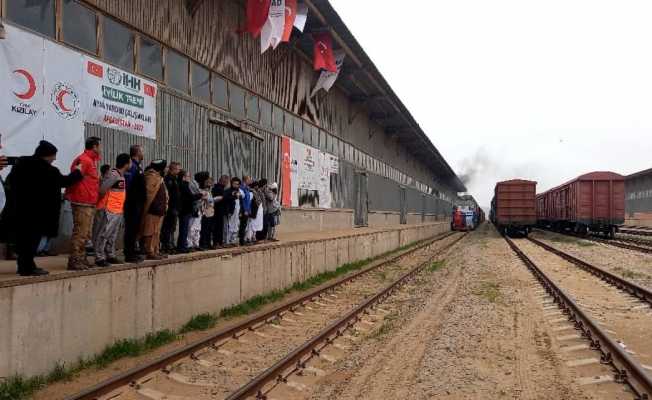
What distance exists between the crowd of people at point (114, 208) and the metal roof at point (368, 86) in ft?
23.5

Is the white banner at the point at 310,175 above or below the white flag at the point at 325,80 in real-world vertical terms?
below

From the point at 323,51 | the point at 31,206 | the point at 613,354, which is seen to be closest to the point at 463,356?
the point at 613,354

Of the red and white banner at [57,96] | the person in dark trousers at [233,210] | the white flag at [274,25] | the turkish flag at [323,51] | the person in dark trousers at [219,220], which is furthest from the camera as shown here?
the turkish flag at [323,51]

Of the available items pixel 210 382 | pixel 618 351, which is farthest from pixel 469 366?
pixel 210 382

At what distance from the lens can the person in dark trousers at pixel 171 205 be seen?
8234mm

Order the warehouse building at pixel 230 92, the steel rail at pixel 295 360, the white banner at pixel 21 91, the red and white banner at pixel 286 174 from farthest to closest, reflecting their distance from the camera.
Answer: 1. the red and white banner at pixel 286 174
2. the warehouse building at pixel 230 92
3. the white banner at pixel 21 91
4. the steel rail at pixel 295 360

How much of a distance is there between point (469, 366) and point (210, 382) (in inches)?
113

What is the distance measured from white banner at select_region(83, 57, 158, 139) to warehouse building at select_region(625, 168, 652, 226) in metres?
49.9

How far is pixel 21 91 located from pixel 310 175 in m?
12.4

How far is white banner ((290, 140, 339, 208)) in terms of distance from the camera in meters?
17.7

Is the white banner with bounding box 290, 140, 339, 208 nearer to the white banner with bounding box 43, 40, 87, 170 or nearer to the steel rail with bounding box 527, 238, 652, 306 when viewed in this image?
the steel rail with bounding box 527, 238, 652, 306

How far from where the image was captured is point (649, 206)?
164 ft

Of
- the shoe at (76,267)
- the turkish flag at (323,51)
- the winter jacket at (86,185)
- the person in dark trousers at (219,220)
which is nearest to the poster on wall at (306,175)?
the turkish flag at (323,51)

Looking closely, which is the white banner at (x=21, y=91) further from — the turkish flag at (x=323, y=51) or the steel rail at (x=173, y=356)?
the turkish flag at (x=323, y=51)
